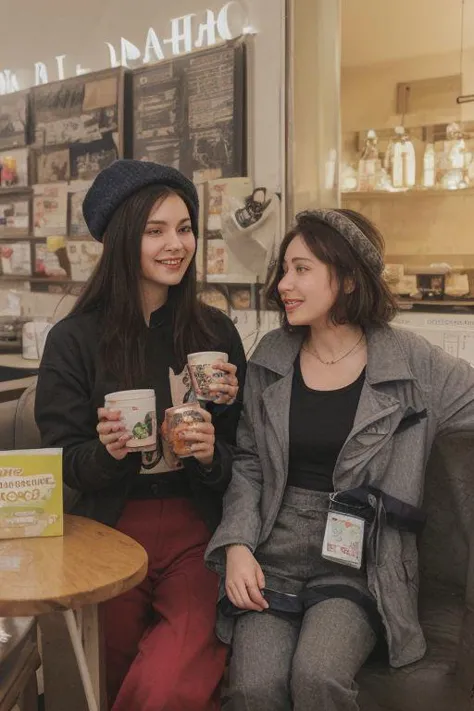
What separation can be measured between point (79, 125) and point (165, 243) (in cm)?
223

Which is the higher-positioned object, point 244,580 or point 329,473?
point 329,473

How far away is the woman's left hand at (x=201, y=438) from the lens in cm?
147

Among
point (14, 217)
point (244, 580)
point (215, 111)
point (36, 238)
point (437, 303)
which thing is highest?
point (215, 111)

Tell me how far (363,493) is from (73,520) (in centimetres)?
66

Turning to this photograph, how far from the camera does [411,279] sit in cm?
390

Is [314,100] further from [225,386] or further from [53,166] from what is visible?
[225,386]

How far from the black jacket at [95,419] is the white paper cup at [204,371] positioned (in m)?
0.20

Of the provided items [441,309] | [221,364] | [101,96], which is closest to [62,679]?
[221,364]

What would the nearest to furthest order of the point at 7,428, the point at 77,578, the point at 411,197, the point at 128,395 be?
the point at 77,578, the point at 128,395, the point at 7,428, the point at 411,197

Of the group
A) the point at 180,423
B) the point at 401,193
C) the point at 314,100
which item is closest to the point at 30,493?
the point at 180,423

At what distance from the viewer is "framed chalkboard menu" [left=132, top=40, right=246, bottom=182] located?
3.11 metres

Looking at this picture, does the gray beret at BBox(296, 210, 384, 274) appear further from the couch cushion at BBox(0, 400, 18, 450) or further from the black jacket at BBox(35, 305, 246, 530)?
the couch cushion at BBox(0, 400, 18, 450)

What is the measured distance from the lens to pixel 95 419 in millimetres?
1714

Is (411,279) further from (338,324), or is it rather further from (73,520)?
(73,520)
